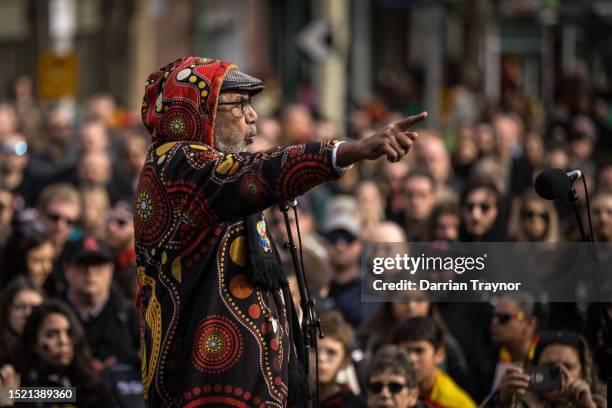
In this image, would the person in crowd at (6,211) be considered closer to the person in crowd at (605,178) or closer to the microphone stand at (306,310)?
the person in crowd at (605,178)

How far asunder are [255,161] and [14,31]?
1395 inches

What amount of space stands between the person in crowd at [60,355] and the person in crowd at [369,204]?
191 inches

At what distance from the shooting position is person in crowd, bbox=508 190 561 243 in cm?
1038

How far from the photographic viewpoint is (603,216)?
398 inches

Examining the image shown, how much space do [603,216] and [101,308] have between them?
299 centimetres

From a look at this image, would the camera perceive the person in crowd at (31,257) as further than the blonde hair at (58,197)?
No

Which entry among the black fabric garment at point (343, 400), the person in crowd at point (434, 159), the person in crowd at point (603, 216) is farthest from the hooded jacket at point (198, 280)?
the person in crowd at point (434, 159)

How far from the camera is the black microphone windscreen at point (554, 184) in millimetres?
6215

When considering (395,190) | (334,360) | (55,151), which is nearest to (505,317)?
(334,360)

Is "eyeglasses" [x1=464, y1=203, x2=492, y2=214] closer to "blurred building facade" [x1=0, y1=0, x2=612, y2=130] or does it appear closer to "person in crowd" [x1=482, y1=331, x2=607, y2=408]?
"person in crowd" [x1=482, y1=331, x2=607, y2=408]

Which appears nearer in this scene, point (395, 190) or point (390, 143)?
point (390, 143)

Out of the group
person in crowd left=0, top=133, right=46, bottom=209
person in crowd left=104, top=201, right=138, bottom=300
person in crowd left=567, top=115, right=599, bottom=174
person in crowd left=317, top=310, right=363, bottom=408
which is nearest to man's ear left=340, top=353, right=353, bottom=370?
person in crowd left=317, top=310, right=363, bottom=408

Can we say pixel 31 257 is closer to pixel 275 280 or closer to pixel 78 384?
pixel 78 384

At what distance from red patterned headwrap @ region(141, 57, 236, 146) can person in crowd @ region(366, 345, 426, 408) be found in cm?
241
